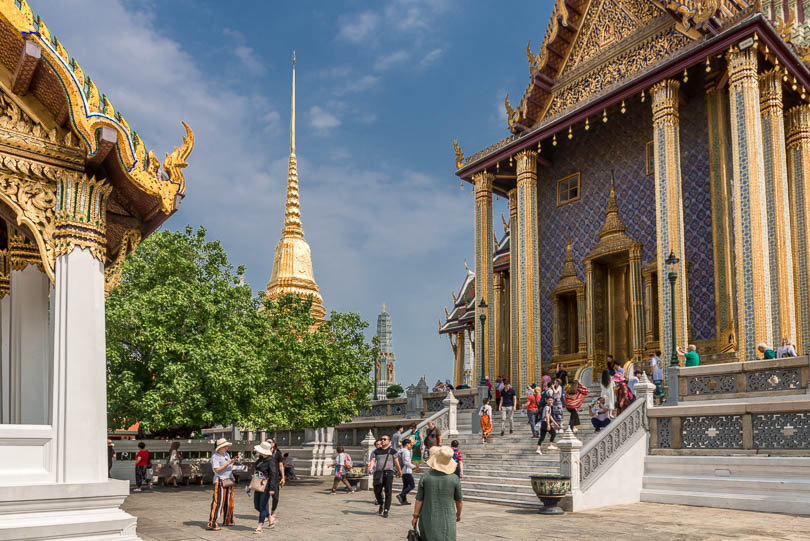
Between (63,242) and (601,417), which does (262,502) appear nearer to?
(63,242)

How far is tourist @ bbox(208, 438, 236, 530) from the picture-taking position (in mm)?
12430

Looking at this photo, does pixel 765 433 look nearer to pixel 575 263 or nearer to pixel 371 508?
pixel 371 508

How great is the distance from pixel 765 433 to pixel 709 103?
1250 centimetres

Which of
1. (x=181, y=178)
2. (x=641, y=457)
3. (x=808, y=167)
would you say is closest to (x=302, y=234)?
(x=808, y=167)

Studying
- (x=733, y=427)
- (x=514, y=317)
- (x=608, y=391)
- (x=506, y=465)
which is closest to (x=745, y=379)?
(x=733, y=427)

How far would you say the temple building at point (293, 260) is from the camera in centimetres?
4591

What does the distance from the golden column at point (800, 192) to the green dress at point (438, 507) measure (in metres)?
19.2

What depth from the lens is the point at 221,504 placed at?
41.5 ft

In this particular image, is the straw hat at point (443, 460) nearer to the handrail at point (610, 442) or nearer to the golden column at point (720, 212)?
the handrail at point (610, 442)

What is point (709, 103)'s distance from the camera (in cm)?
2373

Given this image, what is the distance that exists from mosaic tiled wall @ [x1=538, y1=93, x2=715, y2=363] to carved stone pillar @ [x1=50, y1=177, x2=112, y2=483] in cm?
1886

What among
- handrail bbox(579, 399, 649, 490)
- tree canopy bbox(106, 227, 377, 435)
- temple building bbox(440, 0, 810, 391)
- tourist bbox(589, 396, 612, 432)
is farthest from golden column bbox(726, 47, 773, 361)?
tree canopy bbox(106, 227, 377, 435)

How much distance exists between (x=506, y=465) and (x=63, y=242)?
42.8 ft

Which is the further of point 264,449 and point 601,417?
point 601,417
